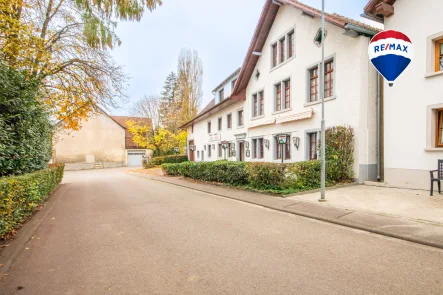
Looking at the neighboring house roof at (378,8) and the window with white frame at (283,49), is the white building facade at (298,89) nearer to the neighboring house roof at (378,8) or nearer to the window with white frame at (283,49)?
the window with white frame at (283,49)

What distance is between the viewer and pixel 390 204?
291 inches

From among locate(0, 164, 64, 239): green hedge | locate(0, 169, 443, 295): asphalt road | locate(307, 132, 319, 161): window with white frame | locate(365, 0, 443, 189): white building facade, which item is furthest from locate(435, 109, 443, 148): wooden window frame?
locate(0, 164, 64, 239): green hedge

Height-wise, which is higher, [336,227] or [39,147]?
[39,147]

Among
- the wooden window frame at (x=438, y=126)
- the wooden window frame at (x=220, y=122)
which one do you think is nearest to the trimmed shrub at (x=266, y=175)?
the wooden window frame at (x=438, y=126)

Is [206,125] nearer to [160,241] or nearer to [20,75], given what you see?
[20,75]

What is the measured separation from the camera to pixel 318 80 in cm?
1359

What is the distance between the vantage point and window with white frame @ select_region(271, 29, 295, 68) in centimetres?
1552

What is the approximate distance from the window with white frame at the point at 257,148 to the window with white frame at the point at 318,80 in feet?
18.0

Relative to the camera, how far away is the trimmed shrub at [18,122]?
23.8 feet

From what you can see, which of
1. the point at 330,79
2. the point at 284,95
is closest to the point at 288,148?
the point at 284,95

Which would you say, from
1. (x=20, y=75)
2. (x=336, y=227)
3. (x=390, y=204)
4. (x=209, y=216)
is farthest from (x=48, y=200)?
(x=390, y=204)

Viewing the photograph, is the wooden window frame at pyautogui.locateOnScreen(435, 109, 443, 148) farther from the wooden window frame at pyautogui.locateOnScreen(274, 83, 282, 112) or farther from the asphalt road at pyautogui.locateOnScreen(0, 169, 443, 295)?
the wooden window frame at pyautogui.locateOnScreen(274, 83, 282, 112)

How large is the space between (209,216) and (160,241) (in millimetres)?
2136

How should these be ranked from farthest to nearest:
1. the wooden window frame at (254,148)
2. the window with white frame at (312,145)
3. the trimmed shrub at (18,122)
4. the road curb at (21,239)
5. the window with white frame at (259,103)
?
the wooden window frame at (254,148)
the window with white frame at (259,103)
the window with white frame at (312,145)
the trimmed shrub at (18,122)
the road curb at (21,239)
